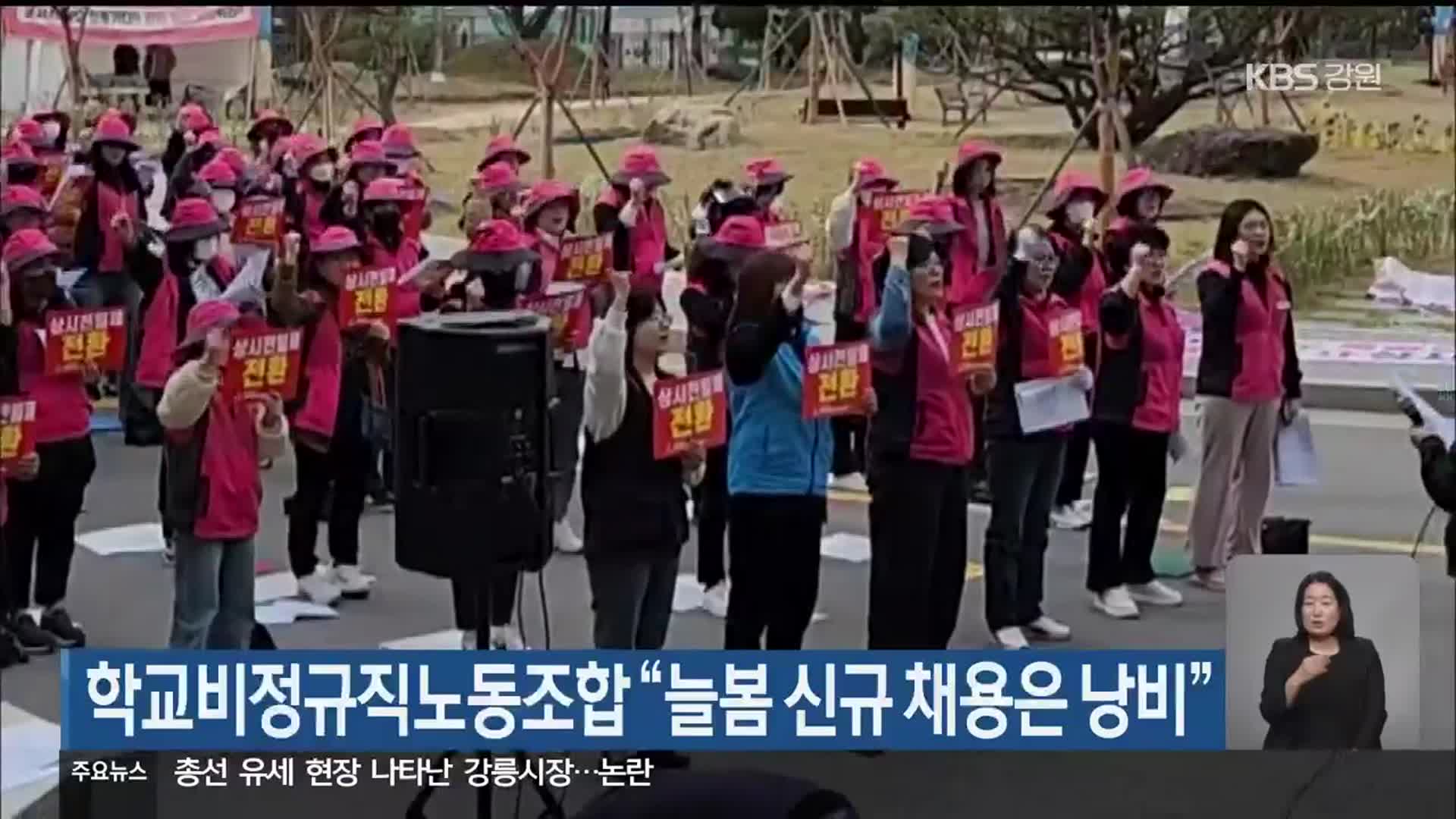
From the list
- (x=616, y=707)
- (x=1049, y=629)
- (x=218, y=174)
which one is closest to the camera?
(x=616, y=707)

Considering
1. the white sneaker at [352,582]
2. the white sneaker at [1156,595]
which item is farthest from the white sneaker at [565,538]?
the white sneaker at [1156,595]

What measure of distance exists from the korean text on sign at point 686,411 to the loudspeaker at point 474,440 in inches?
17.4

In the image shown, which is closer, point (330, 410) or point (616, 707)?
point (616, 707)

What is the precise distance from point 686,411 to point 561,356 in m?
0.31

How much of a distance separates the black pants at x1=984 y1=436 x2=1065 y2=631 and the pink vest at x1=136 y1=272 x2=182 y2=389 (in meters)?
1.30

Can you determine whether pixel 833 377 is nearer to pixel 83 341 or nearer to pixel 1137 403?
pixel 1137 403

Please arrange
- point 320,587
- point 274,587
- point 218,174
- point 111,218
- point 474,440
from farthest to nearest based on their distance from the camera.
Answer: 1. point 111,218
2. point 218,174
3. point 274,587
4. point 320,587
5. point 474,440

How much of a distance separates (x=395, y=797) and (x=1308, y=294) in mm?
1550

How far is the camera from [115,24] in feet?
13.7

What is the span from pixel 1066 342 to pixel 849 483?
45cm

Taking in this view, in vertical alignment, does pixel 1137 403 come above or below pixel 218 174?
below

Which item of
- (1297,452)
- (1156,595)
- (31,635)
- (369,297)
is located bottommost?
(31,635)

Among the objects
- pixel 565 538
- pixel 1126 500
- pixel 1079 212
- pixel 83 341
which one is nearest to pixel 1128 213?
pixel 1079 212

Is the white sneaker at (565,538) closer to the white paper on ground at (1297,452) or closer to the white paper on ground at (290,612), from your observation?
the white paper on ground at (290,612)
